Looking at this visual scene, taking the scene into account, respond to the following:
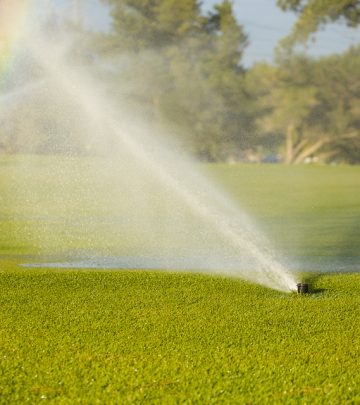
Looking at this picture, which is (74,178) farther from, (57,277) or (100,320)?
(100,320)

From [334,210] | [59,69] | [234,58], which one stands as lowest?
[334,210]

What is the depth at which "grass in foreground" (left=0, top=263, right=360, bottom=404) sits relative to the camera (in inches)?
216

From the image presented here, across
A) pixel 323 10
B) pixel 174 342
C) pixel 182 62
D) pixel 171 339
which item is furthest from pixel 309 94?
pixel 174 342

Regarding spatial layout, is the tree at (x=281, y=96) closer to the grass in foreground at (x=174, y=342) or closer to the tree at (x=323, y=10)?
the tree at (x=323, y=10)

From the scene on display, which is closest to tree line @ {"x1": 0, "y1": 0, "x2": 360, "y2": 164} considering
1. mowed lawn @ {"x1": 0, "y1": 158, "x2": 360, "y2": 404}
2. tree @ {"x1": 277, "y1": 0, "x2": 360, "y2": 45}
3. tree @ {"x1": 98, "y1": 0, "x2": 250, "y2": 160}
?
tree @ {"x1": 98, "y1": 0, "x2": 250, "y2": 160}

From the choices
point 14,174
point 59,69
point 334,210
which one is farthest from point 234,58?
point 59,69

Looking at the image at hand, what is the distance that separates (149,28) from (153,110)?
457 cm

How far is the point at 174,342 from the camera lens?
6852 millimetres

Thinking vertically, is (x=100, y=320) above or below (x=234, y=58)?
below

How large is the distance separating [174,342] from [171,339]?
0.35 feet

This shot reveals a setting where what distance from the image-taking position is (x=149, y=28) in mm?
52344

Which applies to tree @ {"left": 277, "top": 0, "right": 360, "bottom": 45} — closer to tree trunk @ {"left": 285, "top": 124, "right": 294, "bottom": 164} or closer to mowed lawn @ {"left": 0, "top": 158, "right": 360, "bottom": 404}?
→ tree trunk @ {"left": 285, "top": 124, "right": 294, "bottom": 164}

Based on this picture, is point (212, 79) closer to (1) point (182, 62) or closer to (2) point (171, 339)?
(1) point (182, 62)

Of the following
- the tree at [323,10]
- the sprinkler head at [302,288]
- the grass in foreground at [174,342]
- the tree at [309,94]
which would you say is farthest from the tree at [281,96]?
the sprinkler head at [302,288]
